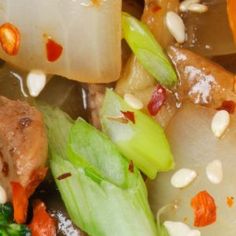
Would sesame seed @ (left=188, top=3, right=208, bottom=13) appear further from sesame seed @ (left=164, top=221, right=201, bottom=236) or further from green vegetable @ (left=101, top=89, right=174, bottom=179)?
sesame seed @ (left=164, top=221, right=201, bottom=236)

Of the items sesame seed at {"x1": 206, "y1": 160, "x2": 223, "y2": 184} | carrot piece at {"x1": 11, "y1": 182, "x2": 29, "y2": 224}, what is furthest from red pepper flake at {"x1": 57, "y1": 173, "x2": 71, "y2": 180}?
sesame seed at {"x1": 206, "y1": 160, "x2": 223, "y2": 184}

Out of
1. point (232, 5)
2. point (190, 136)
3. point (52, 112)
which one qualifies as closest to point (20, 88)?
point (52, 112)

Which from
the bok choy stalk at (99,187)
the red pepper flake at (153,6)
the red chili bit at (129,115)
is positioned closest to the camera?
the bok choy stalk at (99,187)

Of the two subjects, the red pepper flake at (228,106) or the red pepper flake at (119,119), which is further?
the red pepper flake at (228,106)

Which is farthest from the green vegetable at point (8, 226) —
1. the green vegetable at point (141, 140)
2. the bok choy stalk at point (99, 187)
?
the green vegetable at point (141, 140)

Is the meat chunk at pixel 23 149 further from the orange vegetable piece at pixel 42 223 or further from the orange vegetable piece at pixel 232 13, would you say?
the orange vegetable piece at pixel 232 13

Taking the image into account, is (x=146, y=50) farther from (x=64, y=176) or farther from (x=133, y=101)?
(x=64, y=176)
